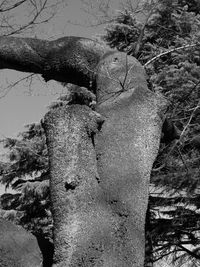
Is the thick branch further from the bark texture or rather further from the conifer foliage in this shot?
the conifer foliage

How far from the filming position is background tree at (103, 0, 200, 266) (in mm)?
7961

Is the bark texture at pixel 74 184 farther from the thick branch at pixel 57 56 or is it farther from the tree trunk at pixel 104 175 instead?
the thick branch at pixel 57 56

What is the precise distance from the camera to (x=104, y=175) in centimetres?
262

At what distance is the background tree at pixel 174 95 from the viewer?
796 centimetres

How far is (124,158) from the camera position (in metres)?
2.69

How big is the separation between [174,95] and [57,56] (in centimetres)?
516

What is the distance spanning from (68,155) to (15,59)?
1027 millimetres

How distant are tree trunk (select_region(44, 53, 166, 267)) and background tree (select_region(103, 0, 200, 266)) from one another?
182 inches

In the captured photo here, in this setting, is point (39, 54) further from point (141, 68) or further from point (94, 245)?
point (94, 245)

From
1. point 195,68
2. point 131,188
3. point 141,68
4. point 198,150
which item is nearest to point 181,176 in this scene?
point 198,150

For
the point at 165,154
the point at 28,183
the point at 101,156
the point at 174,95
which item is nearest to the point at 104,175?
the point at 101,156

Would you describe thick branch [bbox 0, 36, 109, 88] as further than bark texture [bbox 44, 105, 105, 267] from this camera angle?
Yes

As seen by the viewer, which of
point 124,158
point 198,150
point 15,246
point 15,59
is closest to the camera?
point 15,246

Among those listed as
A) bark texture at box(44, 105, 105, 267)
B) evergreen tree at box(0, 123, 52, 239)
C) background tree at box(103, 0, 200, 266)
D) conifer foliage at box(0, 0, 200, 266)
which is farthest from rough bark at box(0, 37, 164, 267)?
evergreen tree at box(0, 123, 52, 239)
